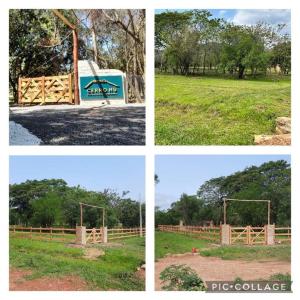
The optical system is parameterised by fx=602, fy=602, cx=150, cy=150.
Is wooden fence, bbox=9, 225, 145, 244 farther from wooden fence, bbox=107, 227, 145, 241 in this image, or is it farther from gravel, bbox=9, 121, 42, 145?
gravel, bbox=9, 121, 42, 145

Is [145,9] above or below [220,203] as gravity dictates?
above

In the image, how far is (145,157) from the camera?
5320mm

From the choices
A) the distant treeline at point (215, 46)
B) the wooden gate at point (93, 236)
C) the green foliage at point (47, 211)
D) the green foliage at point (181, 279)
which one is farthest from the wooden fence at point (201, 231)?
the distant treeline at point (215, 46)

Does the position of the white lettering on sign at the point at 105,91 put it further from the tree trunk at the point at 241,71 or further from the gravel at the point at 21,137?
the tree trunk at the point at 241,71

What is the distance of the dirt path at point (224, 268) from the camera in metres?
5.26

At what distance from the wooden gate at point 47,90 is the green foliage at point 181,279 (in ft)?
6.02

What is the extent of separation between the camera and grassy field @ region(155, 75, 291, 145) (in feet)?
17.7

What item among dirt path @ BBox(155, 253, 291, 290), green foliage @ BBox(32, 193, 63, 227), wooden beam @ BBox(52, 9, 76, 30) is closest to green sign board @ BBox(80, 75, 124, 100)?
wooden beam @ BBox(52, 9, 76, 30)

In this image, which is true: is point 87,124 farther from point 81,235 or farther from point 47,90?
point 81,235

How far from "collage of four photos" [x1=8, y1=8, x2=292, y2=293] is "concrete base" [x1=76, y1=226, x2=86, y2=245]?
0.03ft

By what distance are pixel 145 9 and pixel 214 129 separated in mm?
1240
